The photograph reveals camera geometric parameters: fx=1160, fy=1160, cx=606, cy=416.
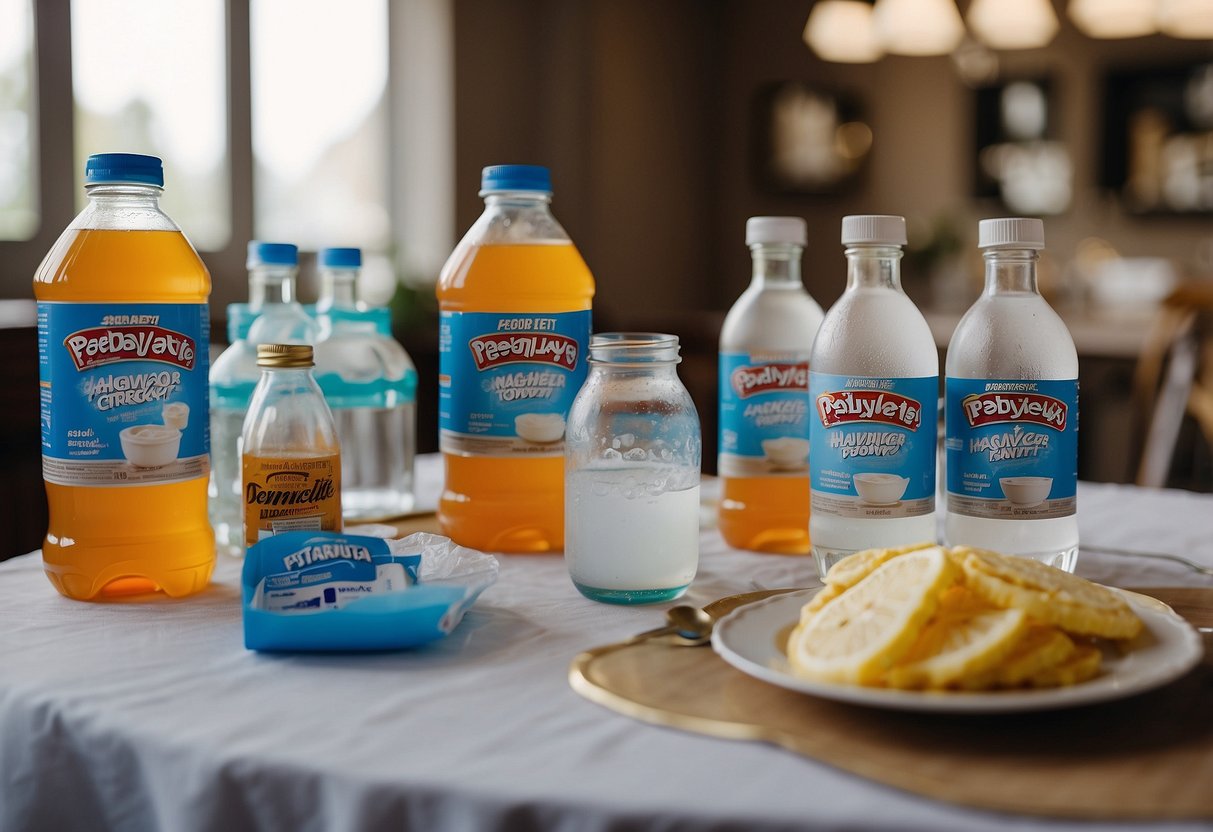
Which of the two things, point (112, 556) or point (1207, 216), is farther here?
point (1207, 216)

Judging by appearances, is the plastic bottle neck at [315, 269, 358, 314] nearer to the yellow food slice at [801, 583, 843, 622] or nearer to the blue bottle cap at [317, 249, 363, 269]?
the blue bottle cap at [317, 249, 363, 269]

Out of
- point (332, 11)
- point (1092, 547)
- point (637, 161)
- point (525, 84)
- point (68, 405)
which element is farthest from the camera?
point (637, 161)

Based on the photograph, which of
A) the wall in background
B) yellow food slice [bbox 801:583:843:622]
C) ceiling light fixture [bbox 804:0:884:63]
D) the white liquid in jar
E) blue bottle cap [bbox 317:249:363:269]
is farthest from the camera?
the wall in background

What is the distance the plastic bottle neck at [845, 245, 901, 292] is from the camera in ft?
3.34

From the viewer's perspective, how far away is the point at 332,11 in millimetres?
4465

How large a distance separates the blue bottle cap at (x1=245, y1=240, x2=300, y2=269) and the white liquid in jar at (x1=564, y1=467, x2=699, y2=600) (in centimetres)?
46

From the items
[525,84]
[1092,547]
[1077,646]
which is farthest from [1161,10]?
[1077,646]

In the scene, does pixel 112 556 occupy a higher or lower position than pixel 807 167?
lower

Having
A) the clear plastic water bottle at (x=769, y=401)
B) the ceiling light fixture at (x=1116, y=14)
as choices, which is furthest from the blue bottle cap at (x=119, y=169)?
the ceiling light fixture at (x=1116, y=14)

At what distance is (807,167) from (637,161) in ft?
3.61

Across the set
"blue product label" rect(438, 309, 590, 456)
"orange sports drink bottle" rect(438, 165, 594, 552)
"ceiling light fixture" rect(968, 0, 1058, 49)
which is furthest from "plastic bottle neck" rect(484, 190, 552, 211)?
"ceiling light fixture" rect(968, 0, 1058, 49)

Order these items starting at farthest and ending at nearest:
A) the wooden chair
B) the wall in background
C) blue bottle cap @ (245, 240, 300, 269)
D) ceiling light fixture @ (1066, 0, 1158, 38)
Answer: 1. the wall in background
2. ceiling light fixture @ (1066, 0, 1158, 38)
3. the wooden chair
4. blue bottle cap @ (245, 240, 300, 269)

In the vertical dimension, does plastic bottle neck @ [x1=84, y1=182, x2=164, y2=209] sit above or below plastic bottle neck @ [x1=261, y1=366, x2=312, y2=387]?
above

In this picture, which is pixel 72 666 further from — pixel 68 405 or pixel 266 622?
pixel 68 405
